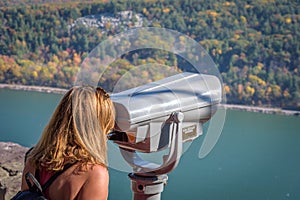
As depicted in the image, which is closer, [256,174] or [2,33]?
[256,174]

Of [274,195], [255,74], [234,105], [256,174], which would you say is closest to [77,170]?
[274,195]

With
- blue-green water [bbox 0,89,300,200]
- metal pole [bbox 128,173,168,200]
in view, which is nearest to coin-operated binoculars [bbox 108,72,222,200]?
metal pole [bbox 128,173,168,200]

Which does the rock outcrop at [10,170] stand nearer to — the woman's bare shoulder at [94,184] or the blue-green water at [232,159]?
the blue-green water at [232,159]

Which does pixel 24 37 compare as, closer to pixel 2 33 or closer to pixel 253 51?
pixel 2 33

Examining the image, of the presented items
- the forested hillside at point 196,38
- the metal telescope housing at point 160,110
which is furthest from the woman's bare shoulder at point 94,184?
the forested hillside at point 196,38

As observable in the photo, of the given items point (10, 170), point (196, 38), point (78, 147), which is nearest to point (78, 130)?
point (78, 147)

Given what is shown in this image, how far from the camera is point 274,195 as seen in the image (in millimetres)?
6219

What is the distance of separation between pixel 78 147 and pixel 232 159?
276 inches

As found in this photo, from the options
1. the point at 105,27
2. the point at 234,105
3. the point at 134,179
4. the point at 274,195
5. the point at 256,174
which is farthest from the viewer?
the point at 105,27

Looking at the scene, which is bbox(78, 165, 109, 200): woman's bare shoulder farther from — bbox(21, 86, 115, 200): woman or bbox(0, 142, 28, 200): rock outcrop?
bbox(0, 142, 28, 200): rock outcrop

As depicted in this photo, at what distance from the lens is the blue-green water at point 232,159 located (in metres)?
5.93

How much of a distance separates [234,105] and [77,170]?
12796mm

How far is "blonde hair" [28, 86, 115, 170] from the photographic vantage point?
113cm

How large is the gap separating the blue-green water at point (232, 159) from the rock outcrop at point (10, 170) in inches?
44.9
